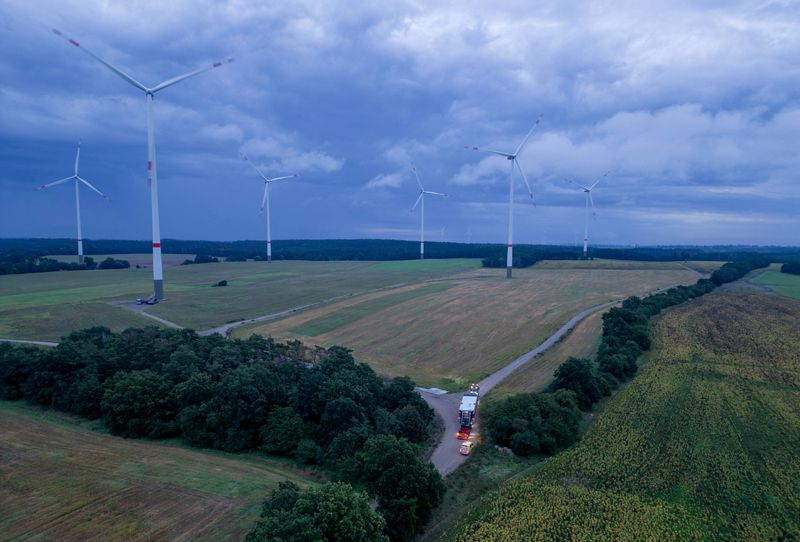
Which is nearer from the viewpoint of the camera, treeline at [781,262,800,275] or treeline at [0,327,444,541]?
treeline at [0,327,444,541]

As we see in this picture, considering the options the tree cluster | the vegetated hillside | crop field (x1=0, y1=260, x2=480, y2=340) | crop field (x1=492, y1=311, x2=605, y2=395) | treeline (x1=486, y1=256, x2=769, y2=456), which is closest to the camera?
the vegetated hillside

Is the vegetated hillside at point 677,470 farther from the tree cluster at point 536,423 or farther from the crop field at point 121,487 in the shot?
the crop field at point 121,487

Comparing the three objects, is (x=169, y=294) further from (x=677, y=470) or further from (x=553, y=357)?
(x=677, y=470)

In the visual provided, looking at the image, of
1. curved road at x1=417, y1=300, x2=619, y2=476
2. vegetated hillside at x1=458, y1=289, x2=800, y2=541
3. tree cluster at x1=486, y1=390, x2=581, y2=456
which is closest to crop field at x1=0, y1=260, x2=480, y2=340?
curved road at x1=417, y1=300, x2=619, y2=476

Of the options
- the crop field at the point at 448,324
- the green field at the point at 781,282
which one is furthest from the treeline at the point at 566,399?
the green field at the point at 781,282

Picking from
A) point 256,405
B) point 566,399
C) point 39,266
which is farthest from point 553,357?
point 39,266

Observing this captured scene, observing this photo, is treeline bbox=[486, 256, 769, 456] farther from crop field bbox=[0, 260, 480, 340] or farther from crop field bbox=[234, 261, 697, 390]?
crop field bbox=[0, 260, 480, 340]
